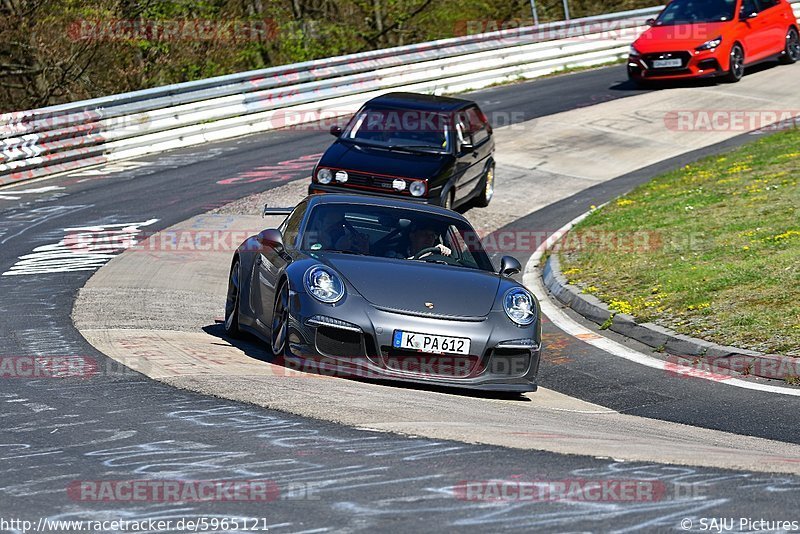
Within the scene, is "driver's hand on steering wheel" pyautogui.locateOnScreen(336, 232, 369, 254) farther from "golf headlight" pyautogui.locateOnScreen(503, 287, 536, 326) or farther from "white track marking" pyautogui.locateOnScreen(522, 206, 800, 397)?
"white track marking" pyautogui.locateOnScreen(522, 206, 800, 397)

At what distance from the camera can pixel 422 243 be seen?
32.0ft

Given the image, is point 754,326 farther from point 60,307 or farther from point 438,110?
point 438,110

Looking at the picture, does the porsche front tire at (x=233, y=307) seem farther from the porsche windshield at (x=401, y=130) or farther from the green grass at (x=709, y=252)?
the porsche windshield at (x=401, y=130)

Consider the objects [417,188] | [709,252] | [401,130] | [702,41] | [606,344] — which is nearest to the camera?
[606,344]

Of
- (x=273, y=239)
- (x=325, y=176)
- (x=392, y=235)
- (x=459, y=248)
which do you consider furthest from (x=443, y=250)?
(x=325, y=176)

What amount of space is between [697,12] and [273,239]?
66.3 feet

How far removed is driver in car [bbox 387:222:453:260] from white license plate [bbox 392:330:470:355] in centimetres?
137

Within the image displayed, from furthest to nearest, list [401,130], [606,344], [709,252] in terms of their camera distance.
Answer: [401,130] < [709,252] < [606,344]

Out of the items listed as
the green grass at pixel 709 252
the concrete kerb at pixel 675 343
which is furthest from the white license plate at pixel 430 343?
the green grass at pixel 709 252

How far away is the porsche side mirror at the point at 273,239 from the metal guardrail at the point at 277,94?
37.0 ft

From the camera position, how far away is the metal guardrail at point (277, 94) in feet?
67.7

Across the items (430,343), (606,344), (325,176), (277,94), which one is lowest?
(606,344)

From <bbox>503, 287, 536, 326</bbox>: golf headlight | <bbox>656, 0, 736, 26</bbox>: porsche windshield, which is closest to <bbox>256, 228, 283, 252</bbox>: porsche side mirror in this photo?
<bbox>503, 287, 536, 326</bbox>: golf headlight

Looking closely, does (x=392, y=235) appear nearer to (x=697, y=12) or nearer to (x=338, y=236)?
(x=338, y=236)
